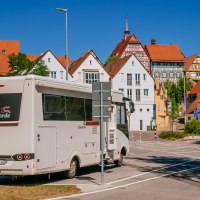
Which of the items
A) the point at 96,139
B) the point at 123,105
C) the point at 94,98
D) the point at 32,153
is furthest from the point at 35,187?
the point at 123,105

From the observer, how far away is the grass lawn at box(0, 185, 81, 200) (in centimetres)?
1227

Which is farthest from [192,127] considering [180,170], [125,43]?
[125,43]

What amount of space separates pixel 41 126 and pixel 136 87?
67492mm

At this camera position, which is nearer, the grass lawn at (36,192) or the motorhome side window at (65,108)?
the grass lawn at (36,192)

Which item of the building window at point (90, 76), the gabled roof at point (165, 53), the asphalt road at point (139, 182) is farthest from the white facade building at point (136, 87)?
the asphalt road at point (139, 182)

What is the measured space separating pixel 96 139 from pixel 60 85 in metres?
3.33

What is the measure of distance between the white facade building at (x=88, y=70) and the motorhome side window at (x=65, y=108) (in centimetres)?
5865

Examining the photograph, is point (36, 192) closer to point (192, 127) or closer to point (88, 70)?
point (192, 127)

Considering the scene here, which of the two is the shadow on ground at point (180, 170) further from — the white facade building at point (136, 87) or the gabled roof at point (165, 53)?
the gabled roof at point (165, 53)

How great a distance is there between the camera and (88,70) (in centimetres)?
7731

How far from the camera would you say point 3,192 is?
12.9m

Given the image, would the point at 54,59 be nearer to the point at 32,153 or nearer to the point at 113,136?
the point at 113,136

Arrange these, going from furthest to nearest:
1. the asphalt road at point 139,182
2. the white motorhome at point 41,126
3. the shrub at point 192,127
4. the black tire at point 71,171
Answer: the shrub at point 192,127, the black tire at point 71,171, the white motorhome at point 41,126, the asphalt road at point 139,182

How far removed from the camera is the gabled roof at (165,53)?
131500 mm
